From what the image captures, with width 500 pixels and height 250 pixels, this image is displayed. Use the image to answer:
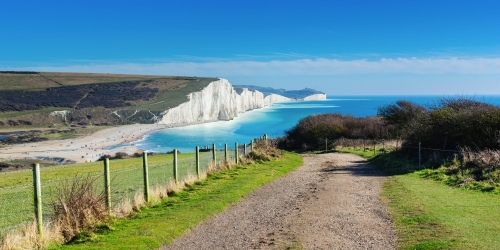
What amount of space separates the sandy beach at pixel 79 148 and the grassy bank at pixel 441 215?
132 ft

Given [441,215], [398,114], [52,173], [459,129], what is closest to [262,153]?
[459,129]

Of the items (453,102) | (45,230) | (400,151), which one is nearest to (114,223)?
(45,230)

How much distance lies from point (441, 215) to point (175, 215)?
6171 millimetres

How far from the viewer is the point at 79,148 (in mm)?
60344

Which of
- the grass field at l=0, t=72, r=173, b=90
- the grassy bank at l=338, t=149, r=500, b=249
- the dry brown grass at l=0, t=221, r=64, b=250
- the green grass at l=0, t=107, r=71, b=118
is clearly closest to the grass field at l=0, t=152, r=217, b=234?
the dry brown grass at l=0, t=221, r=64, b=250

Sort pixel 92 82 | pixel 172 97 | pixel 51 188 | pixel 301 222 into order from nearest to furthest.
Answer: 1. pixel 301 222
2. pixel 51 188
3. pixel 172 97
4. pixel 92 82

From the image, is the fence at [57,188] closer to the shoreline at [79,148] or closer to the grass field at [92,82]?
the shoreline at [79,148]

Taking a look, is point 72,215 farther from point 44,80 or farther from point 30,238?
point 44,80

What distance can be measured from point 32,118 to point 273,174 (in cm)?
9092

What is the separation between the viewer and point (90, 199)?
8.88 m

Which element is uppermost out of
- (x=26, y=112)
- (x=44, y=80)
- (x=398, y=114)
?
(x=44, y=80)

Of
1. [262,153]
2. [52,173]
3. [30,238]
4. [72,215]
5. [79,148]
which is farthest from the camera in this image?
[79,148]

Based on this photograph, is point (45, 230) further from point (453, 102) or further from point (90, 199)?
point (453, 102)

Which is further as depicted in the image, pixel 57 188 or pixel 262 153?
pixel 262 153
